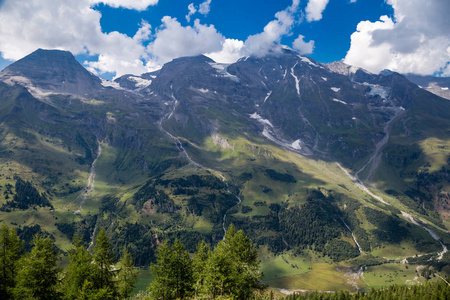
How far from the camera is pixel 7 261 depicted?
43219 mm

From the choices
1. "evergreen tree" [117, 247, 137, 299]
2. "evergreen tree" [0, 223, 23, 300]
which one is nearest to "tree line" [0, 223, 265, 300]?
"evergreen tree" [0, 223, 23, 300]

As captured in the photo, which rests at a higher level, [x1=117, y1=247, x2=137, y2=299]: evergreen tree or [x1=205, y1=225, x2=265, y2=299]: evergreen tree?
[x1=205, y1=225, x2=265, y2=299]: evergreen tree

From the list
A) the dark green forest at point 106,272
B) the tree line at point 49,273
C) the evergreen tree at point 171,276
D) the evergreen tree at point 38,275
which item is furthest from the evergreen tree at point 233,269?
the evergreen tree at point 38,275

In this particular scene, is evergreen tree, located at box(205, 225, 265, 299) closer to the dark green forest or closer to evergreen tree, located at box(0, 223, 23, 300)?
the dark green forest

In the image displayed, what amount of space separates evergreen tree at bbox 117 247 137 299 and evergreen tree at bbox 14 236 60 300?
12092 mm

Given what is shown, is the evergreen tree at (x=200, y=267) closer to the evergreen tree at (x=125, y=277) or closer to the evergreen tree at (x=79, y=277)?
the evergreen tree at (x=125, y=277)

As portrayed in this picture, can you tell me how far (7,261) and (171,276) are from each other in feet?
86.7

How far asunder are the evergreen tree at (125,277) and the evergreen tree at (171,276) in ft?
24.1

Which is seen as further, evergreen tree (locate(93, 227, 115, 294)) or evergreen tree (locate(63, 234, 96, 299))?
evergreen tree (locate(93, 227, 115, 294))

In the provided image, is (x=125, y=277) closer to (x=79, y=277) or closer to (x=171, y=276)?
(x=171, y=276)

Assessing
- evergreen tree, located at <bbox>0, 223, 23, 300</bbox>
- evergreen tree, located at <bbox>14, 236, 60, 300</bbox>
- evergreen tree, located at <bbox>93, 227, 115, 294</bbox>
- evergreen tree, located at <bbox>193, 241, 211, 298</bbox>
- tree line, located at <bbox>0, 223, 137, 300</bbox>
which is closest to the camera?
evergreen tree, located at <bbox>14, 236, 60, 300</bbox>

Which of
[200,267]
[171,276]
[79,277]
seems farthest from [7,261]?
[200,267]

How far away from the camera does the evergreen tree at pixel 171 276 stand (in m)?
48.0

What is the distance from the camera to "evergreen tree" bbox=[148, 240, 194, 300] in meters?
48.0
